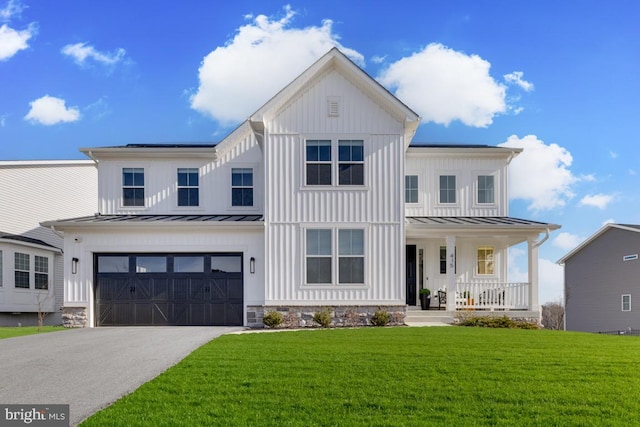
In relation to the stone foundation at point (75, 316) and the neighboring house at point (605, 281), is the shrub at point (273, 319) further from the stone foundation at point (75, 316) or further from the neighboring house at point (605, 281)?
the neighboring house at point (605, 281)

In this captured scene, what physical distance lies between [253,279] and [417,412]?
38.8ft

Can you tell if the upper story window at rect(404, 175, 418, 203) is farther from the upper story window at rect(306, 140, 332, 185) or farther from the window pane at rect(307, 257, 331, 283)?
the window pane at rect(307, 257, 331, 283)

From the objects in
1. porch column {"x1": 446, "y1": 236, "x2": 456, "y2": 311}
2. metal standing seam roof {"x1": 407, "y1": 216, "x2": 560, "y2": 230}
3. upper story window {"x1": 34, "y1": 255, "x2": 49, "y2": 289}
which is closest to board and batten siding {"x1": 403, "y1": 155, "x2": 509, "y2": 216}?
metal standing seam roof {"x1": 407, "y1": 216, "x2": 560, "y2": 230}

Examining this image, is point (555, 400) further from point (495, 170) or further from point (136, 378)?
point (495, 170)

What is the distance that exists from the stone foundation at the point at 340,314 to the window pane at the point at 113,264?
4860 mm

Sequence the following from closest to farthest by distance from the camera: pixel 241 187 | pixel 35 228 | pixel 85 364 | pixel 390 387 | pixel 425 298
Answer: pixel 390 387 < pixel 85 364 < pixel 425 298 < pixel 241 187 < pixel 35 228

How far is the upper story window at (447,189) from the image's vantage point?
70.1ft

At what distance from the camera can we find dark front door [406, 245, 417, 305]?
20703 mm

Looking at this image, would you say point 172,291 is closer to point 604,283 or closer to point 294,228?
point 294,228

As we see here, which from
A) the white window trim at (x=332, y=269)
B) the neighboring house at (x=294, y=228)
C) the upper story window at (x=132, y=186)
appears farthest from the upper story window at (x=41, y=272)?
the white window trim at (x=332, y=269)

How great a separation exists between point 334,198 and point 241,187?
439 centimetres

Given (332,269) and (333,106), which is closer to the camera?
(332,269)

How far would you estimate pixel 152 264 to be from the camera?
61.3 feet

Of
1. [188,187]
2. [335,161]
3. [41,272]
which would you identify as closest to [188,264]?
[188,187]
